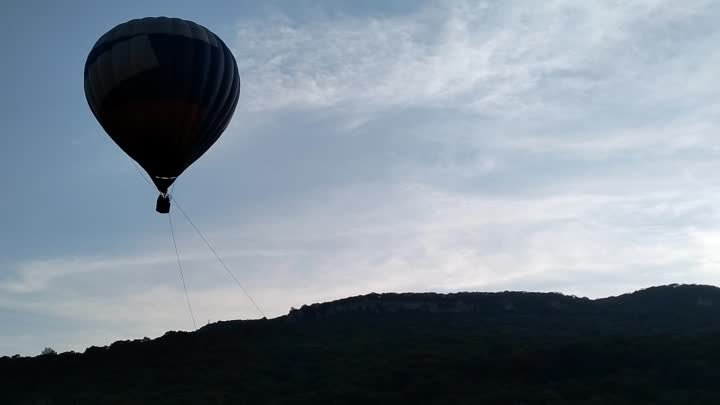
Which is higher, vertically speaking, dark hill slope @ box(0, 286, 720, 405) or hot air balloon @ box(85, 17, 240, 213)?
hot air balloon @ box(85, 17, 240, 213)

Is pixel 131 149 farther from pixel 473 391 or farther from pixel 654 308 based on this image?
pixel 654 308

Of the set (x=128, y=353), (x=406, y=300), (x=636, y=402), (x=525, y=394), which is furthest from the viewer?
(x=406, y=300)

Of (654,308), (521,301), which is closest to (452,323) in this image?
(521,301)

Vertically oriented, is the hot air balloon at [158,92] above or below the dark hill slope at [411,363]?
above

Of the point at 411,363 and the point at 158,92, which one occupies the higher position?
the point at 158,92

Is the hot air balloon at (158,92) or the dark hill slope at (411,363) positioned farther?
the dark hill slope at (411,363)
